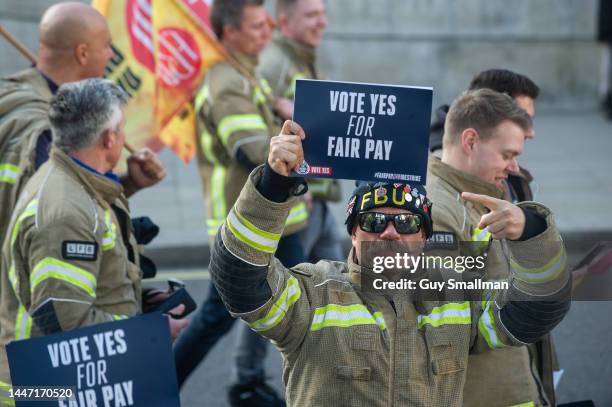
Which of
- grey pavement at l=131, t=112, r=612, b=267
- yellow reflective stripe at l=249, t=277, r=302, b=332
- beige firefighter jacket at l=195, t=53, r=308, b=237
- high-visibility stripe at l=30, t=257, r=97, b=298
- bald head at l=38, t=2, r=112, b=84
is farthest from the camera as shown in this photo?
grey pavement at l=131, t=112, r=612, b=267

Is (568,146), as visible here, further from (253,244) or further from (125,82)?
(253,244)

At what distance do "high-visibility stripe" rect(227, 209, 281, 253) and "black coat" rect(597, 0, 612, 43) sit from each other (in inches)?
553

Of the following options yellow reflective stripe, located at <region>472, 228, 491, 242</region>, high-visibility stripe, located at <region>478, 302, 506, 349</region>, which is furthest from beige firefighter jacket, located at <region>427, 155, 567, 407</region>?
high-visibility stripe, located at <region>478, 302, 506, 349</region>

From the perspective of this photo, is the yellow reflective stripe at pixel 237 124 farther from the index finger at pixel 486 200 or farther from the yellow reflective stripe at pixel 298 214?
the index finger at pixel 486 200

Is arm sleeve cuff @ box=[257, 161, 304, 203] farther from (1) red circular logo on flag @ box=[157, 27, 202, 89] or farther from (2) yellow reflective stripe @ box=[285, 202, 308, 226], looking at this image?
(1) red circular logo on flag @ box=[157, 27, 202, 89]

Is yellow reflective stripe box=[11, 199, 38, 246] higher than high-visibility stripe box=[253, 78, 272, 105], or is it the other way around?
high-visibility stripe box=[253, 78, 272, 105]

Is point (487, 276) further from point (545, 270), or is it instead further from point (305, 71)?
point (305, 71)

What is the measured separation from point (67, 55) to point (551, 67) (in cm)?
1310

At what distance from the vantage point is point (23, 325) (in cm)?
414

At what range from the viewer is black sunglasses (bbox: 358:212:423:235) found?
10.9 feet

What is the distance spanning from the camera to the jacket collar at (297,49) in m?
6.84

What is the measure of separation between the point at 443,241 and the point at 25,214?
1.50 meters

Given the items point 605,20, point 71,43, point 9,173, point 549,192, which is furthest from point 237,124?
point 605,20

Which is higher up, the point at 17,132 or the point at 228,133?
the point at 228,133
